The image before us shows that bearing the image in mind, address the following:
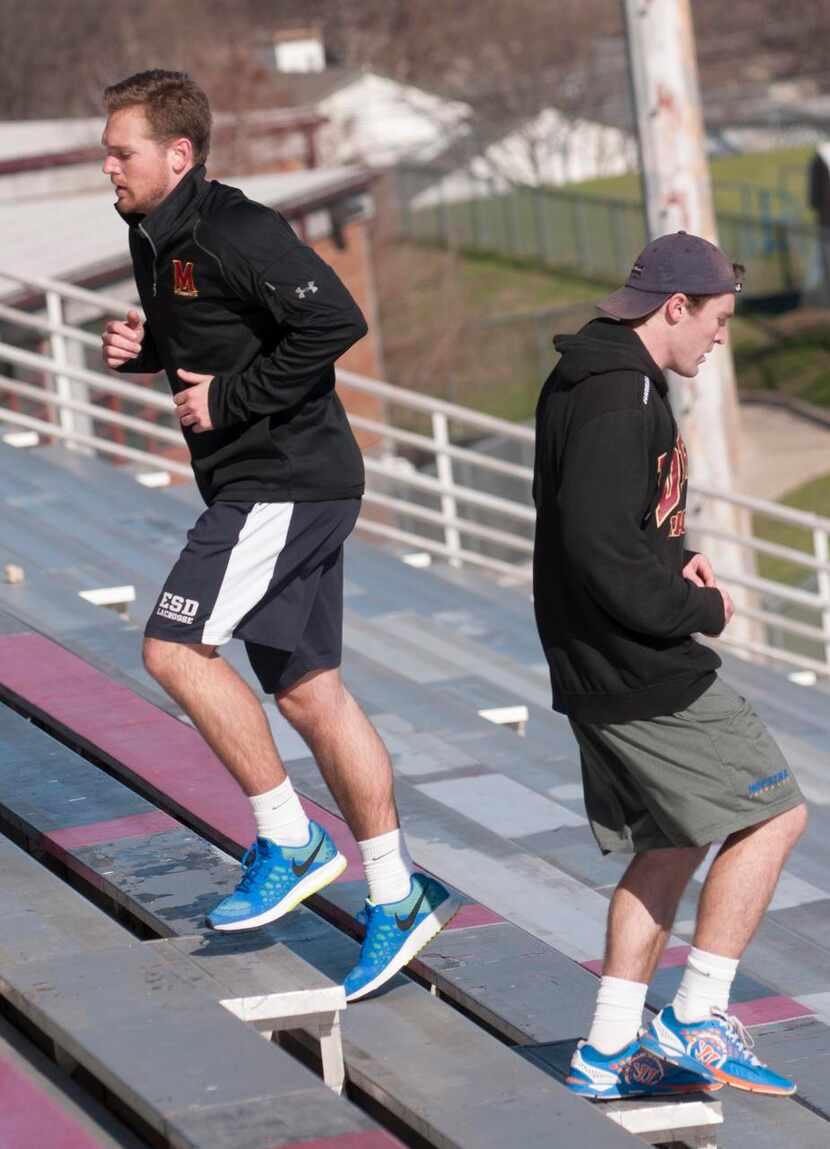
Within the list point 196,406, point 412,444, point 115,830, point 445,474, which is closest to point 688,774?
point 196,406

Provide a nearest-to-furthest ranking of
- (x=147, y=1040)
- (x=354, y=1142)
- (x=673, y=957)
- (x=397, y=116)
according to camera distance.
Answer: (x=354, y=1142) → (x=147, y=1040) → (x=673, y=957) → (x=397, y=116)

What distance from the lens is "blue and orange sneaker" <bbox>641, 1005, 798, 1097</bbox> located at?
364 centimetres

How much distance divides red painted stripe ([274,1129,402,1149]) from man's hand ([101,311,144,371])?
1.77m

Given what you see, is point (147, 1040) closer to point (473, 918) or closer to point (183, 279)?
point (473, 918)

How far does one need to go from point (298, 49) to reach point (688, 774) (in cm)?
7541

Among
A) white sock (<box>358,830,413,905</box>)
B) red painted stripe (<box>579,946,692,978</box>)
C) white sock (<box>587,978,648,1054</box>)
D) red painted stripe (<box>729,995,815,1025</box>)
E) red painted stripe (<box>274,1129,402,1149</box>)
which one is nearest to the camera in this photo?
red painted stripe (<box>274,1129,402,1149</box>)

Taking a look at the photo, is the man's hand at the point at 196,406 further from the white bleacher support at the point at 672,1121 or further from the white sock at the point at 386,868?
the white bleacher support at the point at 672,1121

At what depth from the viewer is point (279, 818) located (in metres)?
3.97

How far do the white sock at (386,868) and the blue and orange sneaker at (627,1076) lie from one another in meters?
0.53

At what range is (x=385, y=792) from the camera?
3.99m

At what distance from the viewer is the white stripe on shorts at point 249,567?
3777 mm

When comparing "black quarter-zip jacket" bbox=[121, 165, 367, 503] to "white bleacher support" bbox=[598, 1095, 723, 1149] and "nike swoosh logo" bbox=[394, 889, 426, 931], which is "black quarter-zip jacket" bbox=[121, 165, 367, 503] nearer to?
"nike swoosh logo" bbox=[394, 889, 426, 931]

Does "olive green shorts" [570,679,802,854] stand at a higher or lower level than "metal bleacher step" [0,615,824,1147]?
higher

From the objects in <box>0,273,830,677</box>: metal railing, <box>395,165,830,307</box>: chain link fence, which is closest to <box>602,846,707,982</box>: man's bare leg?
<box>0,273,830,677</box>: metal railing
